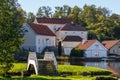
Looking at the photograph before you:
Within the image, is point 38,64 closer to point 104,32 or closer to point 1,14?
point 1,14

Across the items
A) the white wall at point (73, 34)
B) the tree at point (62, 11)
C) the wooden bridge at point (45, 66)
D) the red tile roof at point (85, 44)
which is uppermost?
the tree at point (62, 11)

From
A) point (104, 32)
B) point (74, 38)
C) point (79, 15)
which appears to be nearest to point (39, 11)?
point (79, 15)

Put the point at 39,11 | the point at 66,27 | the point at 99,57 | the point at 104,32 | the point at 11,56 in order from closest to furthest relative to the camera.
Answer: the point at 11,56 → the point at 99,57 → the point at 66,27 → the point at 104,32 → the point at 39,11

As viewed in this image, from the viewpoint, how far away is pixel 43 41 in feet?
279

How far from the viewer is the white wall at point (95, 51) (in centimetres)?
8338

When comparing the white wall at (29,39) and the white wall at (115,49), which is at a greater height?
the white wall at (29,39)

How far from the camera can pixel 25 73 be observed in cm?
3612

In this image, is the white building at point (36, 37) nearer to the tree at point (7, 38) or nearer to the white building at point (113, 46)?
A: the white building at point (113, 46)

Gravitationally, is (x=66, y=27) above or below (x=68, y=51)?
above

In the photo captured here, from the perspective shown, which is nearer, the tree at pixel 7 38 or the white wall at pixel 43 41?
the tree at pixel 7 38

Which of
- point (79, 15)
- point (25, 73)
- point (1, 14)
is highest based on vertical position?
point (79, 15)

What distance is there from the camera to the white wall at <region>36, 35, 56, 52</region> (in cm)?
8406

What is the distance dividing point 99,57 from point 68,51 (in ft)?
33.3

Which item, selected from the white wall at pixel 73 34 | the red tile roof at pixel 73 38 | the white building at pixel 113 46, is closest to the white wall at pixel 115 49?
the white building at pixel 113 46
